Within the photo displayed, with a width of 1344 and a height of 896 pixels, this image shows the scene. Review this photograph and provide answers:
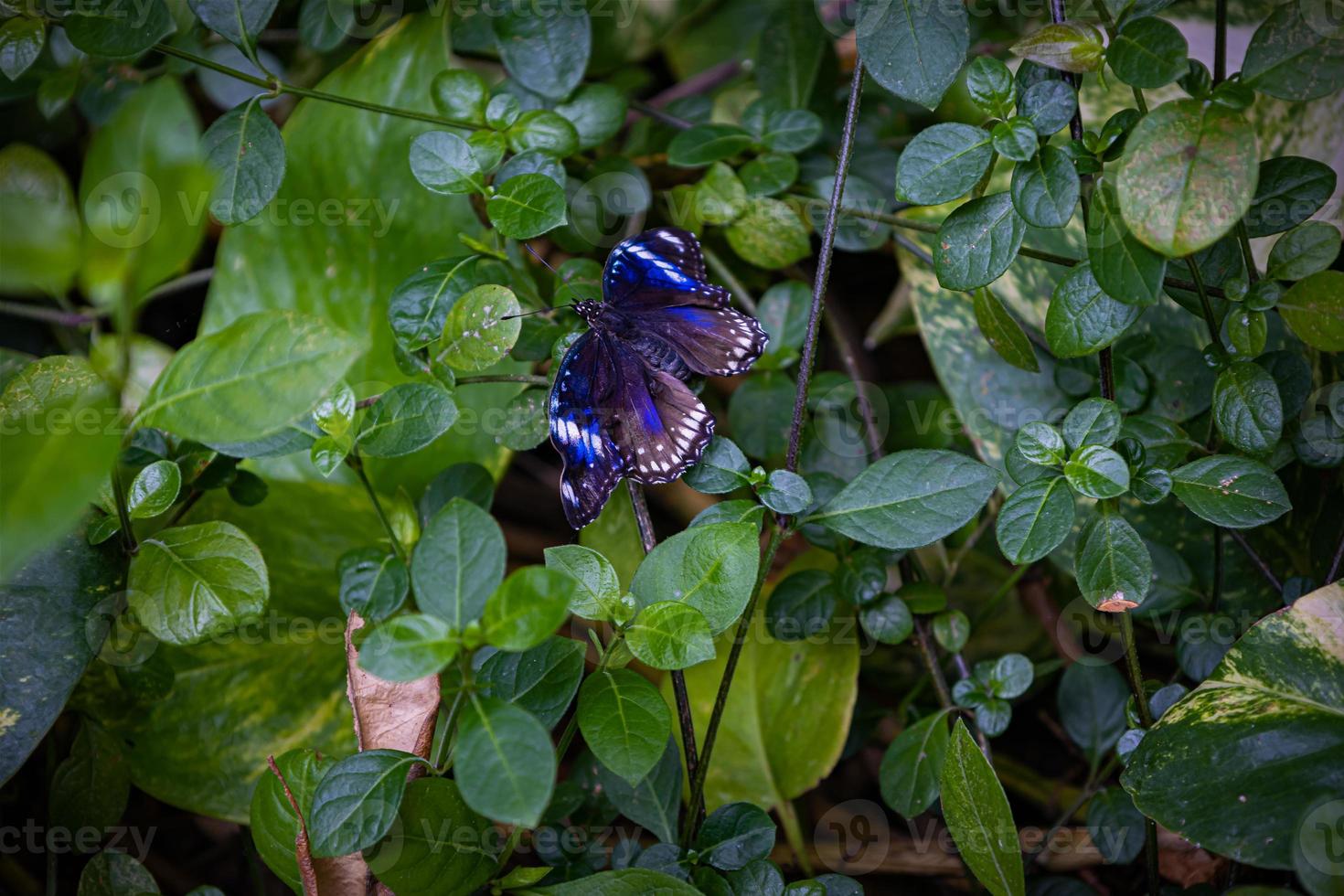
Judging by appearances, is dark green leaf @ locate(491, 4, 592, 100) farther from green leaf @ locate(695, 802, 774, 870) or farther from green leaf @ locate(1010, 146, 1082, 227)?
green leaf @ locate(695, 802, 774, 870)

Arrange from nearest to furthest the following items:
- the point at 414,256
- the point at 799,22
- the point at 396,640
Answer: the point at 396,640, the point at 414,256, the point at 799,22

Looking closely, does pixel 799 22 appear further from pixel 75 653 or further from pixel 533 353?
pixel 75 653

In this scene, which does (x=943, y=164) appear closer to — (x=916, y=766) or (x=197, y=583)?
(x=916, y=766)

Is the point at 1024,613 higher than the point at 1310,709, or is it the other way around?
the point at 1310,709

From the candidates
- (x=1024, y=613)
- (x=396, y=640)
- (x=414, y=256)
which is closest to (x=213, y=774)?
(x=396, y=640)

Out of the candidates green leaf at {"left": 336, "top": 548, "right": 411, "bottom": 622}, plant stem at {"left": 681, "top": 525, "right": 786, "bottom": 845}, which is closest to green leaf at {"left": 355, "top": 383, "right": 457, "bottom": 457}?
green leaf at {"left": 336, "top": 548, "right": 411, "bottom": 622}

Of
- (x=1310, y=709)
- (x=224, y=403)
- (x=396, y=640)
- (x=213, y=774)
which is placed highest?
(x=224, y=403)

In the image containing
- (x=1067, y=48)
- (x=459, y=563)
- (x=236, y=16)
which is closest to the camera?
(x=459, y=563)
